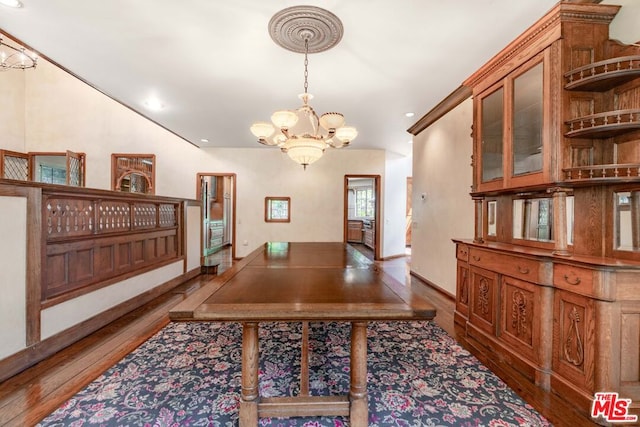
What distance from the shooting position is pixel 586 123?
175 cm

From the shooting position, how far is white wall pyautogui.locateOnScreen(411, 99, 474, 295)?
11.8 feet

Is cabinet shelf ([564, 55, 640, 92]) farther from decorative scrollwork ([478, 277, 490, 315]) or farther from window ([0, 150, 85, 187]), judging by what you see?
window ([0, 150, 85, 187])

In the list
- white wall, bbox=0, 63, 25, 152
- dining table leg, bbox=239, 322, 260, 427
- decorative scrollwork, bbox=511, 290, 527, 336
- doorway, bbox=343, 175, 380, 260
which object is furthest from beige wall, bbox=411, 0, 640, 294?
white wall, bbox=0, 63, 25, 152

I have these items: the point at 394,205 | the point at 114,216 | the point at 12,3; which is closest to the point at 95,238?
the point at 114,216

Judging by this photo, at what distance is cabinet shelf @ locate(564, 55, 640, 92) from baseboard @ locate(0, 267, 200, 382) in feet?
14.0

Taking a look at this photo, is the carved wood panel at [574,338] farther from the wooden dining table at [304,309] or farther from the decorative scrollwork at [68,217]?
the decorative scrollwork at [68,217]

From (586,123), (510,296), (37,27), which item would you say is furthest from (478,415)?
(37,27)

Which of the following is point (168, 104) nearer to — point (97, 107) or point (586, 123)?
point (97, 107)

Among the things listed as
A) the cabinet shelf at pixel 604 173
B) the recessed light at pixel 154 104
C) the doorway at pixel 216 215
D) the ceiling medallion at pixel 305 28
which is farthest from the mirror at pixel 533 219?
the doorway at pixel 216 215

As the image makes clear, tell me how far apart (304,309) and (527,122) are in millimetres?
2223

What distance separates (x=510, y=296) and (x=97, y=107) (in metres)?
8.75

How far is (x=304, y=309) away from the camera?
3.94ft

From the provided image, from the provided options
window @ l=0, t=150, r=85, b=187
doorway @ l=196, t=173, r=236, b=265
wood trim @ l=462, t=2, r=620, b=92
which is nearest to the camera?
wood trim @ l=462, t=2, r=620, b=92

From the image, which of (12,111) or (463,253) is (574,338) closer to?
(463,253)
